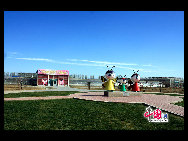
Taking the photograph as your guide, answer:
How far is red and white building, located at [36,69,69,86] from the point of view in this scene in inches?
1607

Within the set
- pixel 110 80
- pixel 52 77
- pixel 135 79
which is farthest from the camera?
pixel 52 77

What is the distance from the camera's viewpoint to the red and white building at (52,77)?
40812mm

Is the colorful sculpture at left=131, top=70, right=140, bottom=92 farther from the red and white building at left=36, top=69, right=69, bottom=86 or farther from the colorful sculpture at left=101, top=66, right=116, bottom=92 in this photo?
the red and white building at left=36, top=69, right=69, bottom=86

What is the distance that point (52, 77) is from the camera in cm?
4194

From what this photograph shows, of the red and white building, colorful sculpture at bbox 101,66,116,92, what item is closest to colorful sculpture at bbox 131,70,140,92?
colorful sculpture at bbox 101,66,116,92

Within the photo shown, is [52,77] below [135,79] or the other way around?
below

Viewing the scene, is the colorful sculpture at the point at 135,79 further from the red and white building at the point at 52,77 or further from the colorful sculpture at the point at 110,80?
the red and white building at the point at 52,77

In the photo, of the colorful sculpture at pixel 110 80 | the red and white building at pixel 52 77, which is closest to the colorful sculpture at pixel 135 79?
the colorful sculpture at pixel 110 80

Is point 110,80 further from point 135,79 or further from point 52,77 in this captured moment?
point 52,77

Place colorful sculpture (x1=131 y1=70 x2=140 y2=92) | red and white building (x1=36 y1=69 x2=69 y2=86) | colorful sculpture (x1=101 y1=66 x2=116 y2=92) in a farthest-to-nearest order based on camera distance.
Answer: red and white building (x1=36 y1=69 x2=69 y2=86)
colorful sculpture (x1=131 y1=70 x2=140 y2=92)
colorful sculpture (x1=101 y1=66 x2=116 y2=92)

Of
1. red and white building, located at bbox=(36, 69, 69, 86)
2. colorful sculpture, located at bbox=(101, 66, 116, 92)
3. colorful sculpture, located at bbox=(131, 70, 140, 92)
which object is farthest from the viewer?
red and white building, located at bbox=(36, 69, 69, 86)

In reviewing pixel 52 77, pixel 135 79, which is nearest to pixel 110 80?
pixel 135 79
